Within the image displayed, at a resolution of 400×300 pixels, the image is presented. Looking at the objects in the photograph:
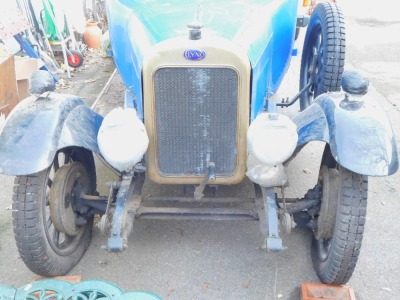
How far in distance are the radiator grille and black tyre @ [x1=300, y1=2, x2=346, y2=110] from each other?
1414 millimetres

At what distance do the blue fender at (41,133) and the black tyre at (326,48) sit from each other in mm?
1938

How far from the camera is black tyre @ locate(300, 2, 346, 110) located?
11.6ft

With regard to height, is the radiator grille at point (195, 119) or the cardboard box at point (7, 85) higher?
the radiator grille at point (195, 119)

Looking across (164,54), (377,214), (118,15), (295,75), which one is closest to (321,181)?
(377,214)

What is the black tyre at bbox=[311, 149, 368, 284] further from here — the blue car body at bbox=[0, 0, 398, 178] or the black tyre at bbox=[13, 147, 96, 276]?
the black tyre at bbox=[13, 147, 96, 276]

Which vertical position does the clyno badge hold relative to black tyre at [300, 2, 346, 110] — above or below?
above

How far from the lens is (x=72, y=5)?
688 cm

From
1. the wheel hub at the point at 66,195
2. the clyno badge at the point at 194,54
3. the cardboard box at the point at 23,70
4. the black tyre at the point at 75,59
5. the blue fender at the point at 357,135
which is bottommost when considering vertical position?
the black tyre at the point at 75,59

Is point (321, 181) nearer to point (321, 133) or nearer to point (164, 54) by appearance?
point (321, 133)

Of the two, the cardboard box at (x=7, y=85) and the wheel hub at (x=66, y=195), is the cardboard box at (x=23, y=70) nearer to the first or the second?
the cardboard box at (x=7, y=85)

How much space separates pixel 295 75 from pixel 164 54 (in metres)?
4.12

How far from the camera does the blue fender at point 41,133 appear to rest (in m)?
2.21

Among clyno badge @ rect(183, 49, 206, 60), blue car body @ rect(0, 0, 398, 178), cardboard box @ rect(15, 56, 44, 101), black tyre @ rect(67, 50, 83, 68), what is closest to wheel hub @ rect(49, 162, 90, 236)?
blue car body @ rect(0, 0, 398, 178)

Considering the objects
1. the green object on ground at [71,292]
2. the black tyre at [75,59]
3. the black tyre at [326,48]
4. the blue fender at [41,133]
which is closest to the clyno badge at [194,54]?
the blue fender at [41,133]
